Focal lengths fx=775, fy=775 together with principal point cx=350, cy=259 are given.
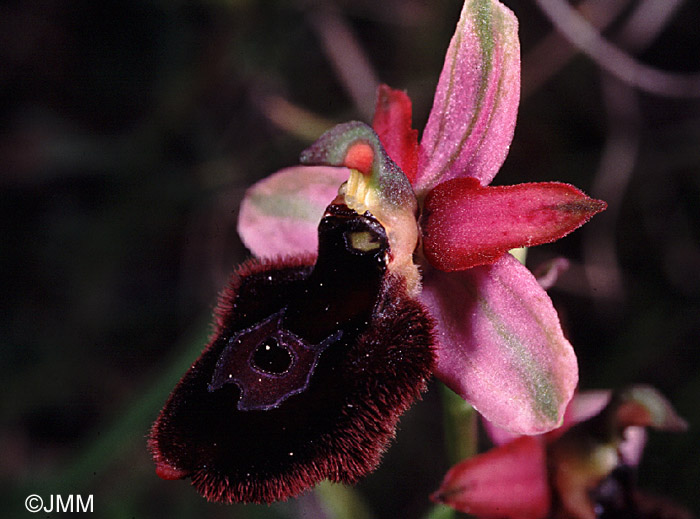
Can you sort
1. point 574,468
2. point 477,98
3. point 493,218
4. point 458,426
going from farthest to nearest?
point 574,468, point 458,426, point 477,98, point 493,218

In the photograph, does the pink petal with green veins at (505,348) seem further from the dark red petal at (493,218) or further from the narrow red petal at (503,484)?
the narrow red petal at (503,484)

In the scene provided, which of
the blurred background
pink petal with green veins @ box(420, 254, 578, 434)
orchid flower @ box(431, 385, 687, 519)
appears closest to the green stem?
orchid flower @ box(431, 385, 687, 519)

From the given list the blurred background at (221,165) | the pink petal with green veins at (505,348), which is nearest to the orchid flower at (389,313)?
the pink petal with green veins at (505,348)

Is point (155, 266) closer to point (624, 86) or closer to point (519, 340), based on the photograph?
point (624, 86)

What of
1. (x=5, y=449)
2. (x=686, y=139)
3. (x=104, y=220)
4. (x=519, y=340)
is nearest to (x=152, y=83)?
(x=104, y=220)

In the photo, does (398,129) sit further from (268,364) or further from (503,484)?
(503,484)

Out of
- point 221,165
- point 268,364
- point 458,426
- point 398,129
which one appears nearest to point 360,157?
point 398,129
